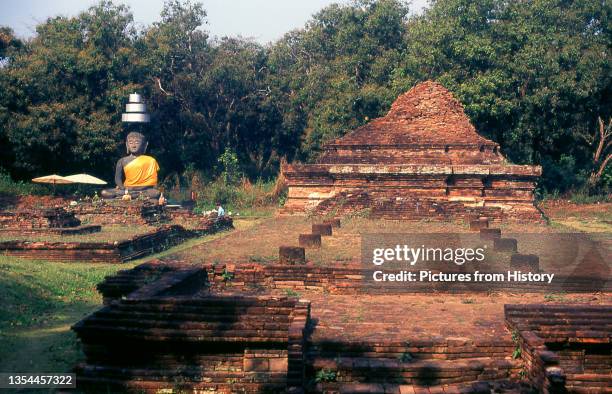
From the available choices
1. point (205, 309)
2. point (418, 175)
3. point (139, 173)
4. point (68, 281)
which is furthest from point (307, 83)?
point (205, 309)

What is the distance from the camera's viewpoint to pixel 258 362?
625 cm

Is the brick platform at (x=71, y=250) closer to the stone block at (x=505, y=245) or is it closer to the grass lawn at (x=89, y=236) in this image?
the grass lawn at (x=89, y=236)

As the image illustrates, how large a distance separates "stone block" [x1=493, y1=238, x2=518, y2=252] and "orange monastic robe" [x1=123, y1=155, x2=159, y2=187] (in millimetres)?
15259

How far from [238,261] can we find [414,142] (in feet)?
34.9

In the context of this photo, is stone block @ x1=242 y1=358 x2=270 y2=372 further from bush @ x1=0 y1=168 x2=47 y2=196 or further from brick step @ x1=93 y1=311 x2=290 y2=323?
bush @ x1=0 y1=168 x2=47 y2=196

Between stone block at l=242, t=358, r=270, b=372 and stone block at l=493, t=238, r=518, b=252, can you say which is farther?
stone block at l=493, t=238, r=518, b=252

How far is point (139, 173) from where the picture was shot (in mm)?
23750

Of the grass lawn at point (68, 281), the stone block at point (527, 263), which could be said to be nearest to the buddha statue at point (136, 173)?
the grass lawn at point (68, 281)

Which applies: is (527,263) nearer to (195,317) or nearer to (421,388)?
(421,388)

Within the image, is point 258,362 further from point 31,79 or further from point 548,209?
point 31,79

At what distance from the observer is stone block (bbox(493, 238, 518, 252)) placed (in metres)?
10.7

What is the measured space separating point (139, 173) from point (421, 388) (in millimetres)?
19109

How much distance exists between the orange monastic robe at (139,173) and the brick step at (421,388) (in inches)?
736

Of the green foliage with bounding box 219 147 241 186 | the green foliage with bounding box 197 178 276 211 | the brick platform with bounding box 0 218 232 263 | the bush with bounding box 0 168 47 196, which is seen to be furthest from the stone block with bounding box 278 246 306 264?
the green foliage with bounding box 219 147 241 186
